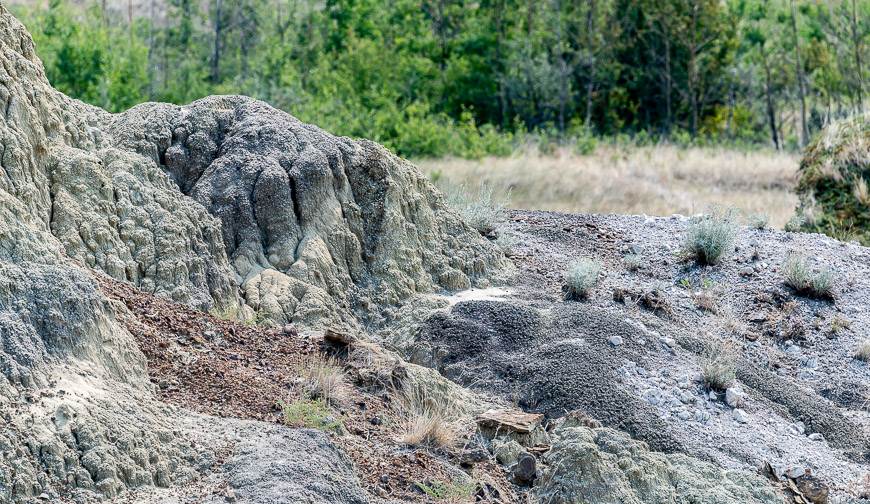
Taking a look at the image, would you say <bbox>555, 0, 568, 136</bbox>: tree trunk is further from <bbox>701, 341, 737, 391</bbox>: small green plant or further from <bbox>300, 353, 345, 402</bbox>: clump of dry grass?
<bbox>300, 353, 345, 402</bbox>: clump of dry grass

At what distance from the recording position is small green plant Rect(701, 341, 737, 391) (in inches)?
301

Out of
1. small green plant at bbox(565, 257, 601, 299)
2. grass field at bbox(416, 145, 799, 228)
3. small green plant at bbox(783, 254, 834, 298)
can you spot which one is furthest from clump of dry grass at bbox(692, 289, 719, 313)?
grass field at bbox(416, 145, 799, 228)

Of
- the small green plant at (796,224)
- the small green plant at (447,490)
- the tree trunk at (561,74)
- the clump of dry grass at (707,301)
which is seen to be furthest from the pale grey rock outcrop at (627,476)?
the tree trunk at (561,74)

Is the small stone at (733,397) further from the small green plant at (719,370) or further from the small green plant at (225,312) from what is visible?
the small green plant at (225,312)

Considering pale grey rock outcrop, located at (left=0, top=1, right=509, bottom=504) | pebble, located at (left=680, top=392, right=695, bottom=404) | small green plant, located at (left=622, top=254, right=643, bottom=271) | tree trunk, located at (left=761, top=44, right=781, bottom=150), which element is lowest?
tree trunk, located at (left=761, top=44, right=781, bottom=150)

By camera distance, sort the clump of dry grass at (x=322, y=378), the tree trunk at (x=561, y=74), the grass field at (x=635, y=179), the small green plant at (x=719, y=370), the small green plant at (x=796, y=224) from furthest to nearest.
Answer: the tree trunk at (x=561, y=74) → the grass field at (x=635, y=179) → the small green plant at (x=796, y=224) → the small green plant at (x=719, y=370) → the clump of dry grass at (x=322, y=378)

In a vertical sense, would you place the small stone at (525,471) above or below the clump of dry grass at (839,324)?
above

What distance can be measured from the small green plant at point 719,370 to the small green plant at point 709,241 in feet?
7.20

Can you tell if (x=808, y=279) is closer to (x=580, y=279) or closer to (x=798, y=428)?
(x=580, y=279)

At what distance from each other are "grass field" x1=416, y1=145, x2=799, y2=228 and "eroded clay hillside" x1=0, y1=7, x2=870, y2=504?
18.0 feet

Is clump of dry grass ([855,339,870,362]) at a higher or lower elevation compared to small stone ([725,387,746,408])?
lower

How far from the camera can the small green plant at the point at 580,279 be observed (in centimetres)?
919

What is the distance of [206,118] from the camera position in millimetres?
8758

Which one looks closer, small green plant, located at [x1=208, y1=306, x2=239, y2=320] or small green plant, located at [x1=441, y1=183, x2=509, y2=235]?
small green plant, located at [x1=208, y1=306, x2=239, y2=320]
